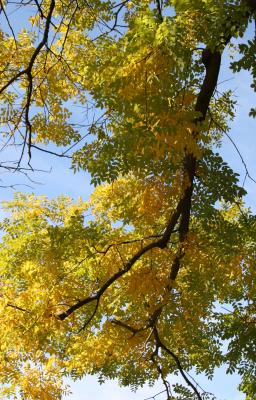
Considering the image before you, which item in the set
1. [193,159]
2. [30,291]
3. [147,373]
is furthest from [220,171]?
[147,373]

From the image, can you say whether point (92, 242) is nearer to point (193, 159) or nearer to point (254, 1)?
point (193, 159)

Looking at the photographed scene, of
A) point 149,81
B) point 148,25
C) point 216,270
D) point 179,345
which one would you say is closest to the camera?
point 148,25

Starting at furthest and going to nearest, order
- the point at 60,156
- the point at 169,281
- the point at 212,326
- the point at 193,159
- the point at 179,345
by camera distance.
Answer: the point at 179,345, the point at 212,326, the point at 169,281, the point at 193,159, the point at 60,156

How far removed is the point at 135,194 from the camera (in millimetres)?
6961

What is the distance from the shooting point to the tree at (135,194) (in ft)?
15.3

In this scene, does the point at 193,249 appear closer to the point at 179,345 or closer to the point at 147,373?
the point at 179,345

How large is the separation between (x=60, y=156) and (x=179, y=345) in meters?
10.3

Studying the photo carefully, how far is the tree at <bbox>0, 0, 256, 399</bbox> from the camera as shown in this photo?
465cm

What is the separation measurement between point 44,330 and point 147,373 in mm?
7787

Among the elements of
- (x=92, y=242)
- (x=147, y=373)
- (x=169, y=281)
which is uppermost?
(x=147, y=373)

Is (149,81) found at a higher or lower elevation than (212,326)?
lower

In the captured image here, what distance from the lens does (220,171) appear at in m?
6.89

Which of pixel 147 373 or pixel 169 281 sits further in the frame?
pixel 147 373

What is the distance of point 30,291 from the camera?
8.52 meters
